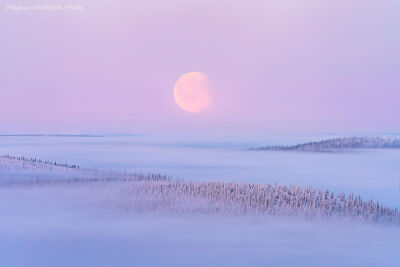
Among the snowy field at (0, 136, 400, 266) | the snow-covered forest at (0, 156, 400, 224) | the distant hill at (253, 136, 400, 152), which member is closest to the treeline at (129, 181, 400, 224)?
the snow-covered forest at (0, 156, 400, 224)

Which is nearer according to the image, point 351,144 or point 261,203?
point 261,203

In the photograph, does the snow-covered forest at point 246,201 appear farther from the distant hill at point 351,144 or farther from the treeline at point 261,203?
the distant hill at point 351,144

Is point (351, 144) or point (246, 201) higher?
point (351, 144)

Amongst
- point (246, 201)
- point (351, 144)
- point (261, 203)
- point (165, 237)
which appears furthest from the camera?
point (351, 144)

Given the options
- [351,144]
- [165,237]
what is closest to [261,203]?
[165,237]

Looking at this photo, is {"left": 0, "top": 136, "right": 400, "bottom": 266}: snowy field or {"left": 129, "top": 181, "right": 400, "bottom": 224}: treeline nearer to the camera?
{"left": 0, "top": 136, "right": 400, "bottom": 266}: snowy field

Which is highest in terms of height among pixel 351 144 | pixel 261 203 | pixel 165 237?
pixel 351 144

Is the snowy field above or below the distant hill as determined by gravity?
Result: below

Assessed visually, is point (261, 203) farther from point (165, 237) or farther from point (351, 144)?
point (351, 144)

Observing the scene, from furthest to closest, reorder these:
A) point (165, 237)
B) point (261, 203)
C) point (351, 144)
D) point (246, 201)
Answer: point (351, 144) < point (246, 201) < point (261, 203) < point (165, 237)

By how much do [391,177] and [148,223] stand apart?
26081 millimetres

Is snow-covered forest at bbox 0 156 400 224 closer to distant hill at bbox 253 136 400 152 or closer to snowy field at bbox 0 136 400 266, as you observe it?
snowy field at bbox 0 136 400 266

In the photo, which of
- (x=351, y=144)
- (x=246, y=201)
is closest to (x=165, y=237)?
(x=246, y=201)

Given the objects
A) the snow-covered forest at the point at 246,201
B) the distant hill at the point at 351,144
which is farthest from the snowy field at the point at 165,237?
the distant hill at the point at 351,144
